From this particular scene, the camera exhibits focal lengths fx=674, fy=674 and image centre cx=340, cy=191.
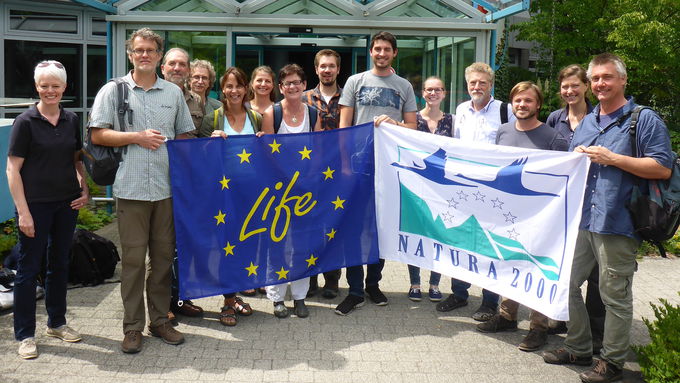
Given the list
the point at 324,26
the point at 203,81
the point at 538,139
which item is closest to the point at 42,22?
the point at 324,26

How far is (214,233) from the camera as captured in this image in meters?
5.35

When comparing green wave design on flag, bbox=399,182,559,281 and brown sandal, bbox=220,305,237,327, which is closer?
green wave design on flag, bbox=399,182,559,281

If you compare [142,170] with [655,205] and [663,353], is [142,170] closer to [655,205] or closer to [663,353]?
[655,205]

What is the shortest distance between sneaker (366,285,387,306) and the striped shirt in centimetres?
219

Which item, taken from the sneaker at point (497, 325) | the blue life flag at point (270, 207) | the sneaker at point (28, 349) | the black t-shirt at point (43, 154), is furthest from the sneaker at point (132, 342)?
the sneaker at point (497, 325)

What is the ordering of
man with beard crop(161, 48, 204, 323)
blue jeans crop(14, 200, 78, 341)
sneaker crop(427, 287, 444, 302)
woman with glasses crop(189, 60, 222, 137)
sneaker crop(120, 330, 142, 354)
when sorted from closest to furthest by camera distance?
1. blue jeans crop(14, 200, 78, 341)
2. sneaker crop(120, 330, 142, 354)
3. man with beard crop(161, 48, 204, 323)
4. woman with glasses crop(189, 60, 222, 137)
5. sneaker crop(427, 287, 444, 302)

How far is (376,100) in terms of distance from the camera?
5871 mm

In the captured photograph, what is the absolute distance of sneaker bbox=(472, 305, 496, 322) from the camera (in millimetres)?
5742

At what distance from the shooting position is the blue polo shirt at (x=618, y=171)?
14.2 feet

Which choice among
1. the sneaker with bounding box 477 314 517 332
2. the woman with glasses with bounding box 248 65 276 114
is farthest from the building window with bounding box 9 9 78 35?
the sneaker with bounding box 477 314 517 332

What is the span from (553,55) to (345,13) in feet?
27.2

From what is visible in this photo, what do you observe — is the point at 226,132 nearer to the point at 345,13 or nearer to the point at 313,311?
the point at 313,311

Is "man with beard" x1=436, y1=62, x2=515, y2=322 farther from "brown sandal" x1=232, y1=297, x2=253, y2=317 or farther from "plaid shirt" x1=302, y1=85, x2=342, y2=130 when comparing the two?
"brown sandal" x1=232, y1=297, x2=253, y2=317

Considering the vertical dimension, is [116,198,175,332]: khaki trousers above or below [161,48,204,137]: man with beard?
below
